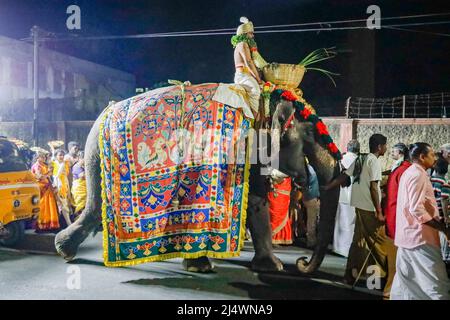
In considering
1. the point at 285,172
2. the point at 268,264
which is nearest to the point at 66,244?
the point at 268,264

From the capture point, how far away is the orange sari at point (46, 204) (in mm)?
7766

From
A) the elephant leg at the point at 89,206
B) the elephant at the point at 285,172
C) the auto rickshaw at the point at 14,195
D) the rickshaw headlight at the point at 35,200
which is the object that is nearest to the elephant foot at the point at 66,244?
the elephant leg at the point at 89,206

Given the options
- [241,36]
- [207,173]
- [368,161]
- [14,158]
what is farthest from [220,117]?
[14,158]

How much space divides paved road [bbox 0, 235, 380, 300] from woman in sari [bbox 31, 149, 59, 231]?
1.62m

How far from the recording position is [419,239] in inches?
150

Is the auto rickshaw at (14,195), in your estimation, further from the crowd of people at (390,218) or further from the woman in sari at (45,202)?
the crowd of people at (390,218)

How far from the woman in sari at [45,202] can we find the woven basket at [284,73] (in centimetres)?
467

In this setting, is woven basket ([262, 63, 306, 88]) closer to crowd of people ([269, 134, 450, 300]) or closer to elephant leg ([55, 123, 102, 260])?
crowd of people ([269, 134, 450, 300])

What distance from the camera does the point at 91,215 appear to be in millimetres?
5332

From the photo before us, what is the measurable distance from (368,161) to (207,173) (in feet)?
5.88

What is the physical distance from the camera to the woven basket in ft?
17.0

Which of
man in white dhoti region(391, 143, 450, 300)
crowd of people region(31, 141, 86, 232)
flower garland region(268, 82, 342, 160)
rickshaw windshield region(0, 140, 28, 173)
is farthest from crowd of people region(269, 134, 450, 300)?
rickshaw windshield region(0, 140, 28, 173)
